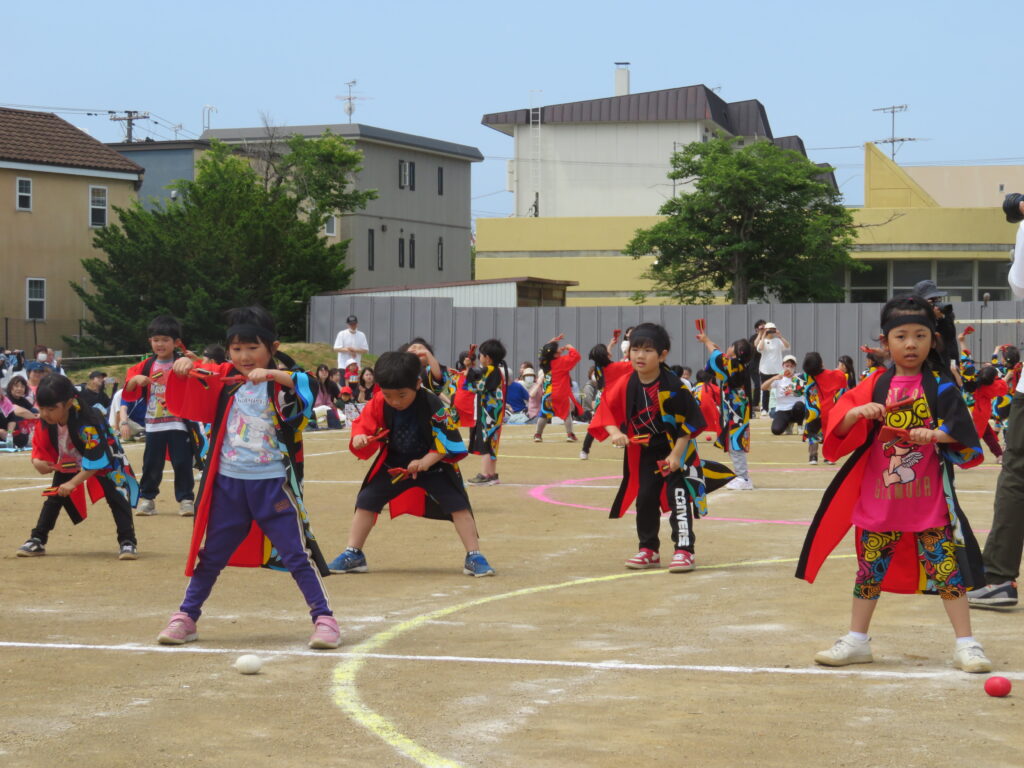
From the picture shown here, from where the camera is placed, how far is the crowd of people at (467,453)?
6.66 m

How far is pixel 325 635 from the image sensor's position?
7121mm

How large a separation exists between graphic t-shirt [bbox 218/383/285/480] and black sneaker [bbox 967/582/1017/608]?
155 inches

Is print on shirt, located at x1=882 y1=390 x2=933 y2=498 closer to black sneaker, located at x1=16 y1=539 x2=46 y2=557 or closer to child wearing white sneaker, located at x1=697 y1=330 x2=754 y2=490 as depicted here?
black sneaker, located at x1=16 y1=539 x2=46 y2=557

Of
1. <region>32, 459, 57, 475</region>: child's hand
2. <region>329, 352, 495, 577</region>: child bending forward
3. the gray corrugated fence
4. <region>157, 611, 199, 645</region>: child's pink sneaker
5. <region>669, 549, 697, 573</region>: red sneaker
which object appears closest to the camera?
<region>157, 611, 199, 645</region>: child's pink sneaker

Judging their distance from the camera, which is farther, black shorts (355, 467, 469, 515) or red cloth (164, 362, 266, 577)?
black shorts (355, 467, 469, 515)

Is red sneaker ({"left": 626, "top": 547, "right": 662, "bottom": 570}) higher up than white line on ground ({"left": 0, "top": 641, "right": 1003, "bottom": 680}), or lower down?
lower down

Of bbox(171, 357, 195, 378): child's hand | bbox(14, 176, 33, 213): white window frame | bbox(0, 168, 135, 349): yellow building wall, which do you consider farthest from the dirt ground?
bbox(14, 176, 33, 213): white window frame

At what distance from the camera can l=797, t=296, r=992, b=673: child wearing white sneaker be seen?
21.6 feet

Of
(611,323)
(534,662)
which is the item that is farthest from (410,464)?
(611,323)

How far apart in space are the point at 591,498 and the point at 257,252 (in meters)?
31.8

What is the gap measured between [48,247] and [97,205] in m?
2.45

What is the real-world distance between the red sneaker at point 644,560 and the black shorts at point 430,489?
1249 millimetres

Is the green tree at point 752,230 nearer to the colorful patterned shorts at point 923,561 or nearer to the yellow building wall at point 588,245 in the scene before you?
the yellow building wall at point 588,245

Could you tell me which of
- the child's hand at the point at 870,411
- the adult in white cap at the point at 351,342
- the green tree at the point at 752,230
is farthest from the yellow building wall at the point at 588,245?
the child's hand at the point at 870,411
